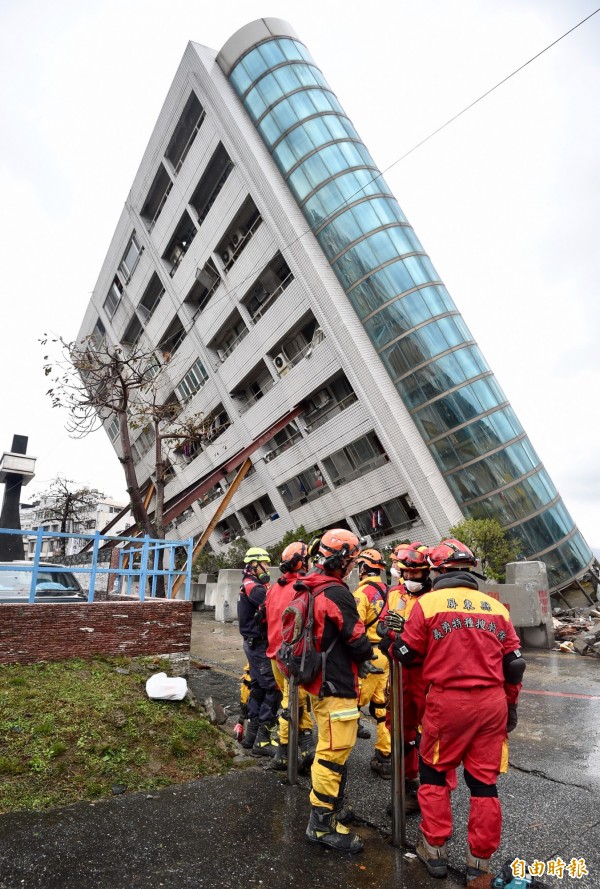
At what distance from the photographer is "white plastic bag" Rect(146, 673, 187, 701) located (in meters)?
5.96

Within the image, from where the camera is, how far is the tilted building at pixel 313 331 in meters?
18.9

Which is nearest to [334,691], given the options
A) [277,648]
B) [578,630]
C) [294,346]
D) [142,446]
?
[277,648]

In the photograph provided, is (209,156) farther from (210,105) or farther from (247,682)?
(247,682)

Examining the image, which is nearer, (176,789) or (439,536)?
(176,789)

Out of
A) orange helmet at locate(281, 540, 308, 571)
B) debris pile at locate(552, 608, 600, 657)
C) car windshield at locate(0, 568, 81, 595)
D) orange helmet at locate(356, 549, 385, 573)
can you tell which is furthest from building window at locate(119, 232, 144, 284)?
orange helmet at locate(281, 540, 308, 571)

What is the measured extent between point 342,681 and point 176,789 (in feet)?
5.83

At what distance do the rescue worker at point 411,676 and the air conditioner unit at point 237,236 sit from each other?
2262cm

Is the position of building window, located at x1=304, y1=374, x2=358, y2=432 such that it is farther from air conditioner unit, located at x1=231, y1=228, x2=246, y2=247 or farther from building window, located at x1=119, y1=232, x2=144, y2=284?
building window, located at x1=119, y1=232, x2=144, y2=284

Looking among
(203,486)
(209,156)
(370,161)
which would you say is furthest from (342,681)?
(209,156)

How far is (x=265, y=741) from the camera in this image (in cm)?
539

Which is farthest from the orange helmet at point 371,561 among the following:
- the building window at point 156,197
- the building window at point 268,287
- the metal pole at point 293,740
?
the building window at point 156,197

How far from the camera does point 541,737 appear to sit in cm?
586

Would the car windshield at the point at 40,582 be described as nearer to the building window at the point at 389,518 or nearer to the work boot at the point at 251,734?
the work boot at the point at 251,734

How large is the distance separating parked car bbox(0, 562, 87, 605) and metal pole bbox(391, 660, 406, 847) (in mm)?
5232
